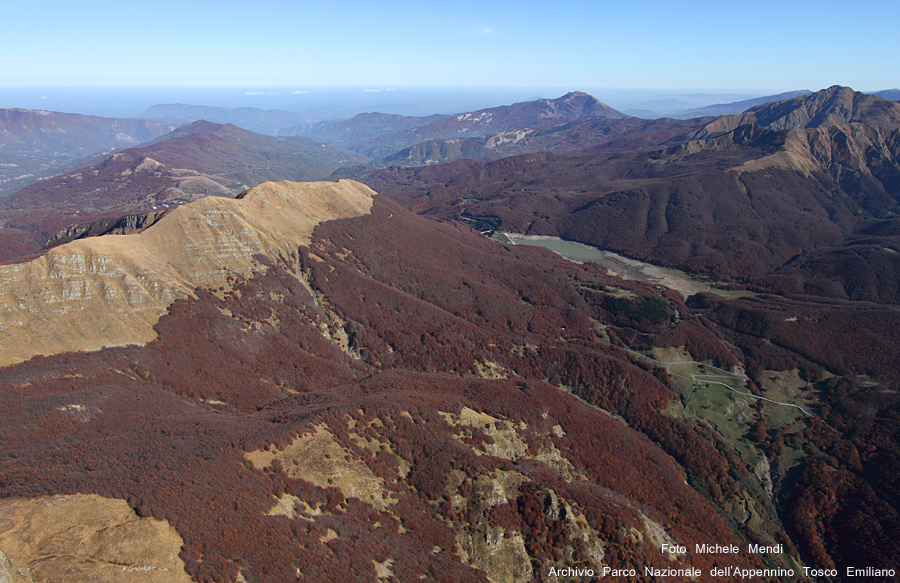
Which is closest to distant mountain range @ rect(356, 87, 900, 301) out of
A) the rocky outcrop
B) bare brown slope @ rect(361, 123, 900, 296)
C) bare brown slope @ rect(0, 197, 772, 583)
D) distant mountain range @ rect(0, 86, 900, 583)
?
bare brown slope @ rect(361, 123, 900, 296)

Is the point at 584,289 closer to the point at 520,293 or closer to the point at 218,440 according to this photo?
the point at 520,293

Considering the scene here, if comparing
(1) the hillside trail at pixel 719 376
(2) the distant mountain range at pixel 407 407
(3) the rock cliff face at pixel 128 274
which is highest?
(3) the rock cliff face at pixel 128 274

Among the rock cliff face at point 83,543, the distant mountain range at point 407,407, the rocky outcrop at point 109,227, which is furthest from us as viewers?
the rocky outcrop at point 109,227

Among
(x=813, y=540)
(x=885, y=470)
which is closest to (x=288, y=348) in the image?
(x=813, y=540)

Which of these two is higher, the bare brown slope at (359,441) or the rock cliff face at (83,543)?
the rock cliff face at (83,543)

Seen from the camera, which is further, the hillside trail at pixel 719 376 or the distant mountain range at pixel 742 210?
the distant mountain range at pixel 742 210

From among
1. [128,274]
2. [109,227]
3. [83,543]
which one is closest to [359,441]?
[83,543]

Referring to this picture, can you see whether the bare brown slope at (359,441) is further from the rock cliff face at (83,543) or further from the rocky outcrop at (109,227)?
the rocky outcrop at (109,227)

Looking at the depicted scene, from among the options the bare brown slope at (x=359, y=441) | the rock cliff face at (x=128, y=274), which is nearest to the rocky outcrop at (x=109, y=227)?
the rock cliff face at (x=128, y=274)

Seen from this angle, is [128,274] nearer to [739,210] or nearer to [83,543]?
[83,543]
